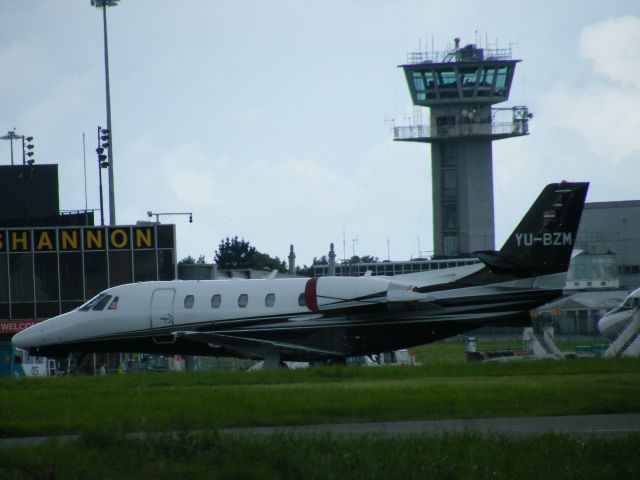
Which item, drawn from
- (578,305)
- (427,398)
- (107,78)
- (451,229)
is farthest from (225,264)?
(427,398)

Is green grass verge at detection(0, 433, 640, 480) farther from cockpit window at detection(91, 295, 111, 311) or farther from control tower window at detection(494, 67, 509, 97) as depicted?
control tower window at detection(494, 67, 509, 97)

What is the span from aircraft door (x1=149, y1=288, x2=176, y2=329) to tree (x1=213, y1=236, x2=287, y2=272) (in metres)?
103

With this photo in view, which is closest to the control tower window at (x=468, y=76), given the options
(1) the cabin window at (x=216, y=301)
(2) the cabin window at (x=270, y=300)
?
(1) the cabin window at (x=216, y=301)

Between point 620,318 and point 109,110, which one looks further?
point 109,110

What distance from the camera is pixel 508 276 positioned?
30969 mm

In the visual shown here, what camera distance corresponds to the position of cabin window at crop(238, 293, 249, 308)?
3244 cm

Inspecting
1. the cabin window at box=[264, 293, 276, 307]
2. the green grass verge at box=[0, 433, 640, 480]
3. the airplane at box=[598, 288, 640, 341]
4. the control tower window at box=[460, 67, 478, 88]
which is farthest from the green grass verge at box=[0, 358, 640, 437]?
the control tower window at box=[460, 67, 478, 88]

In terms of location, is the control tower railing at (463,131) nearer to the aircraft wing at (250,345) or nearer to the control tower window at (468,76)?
the control tower window at (468,76)

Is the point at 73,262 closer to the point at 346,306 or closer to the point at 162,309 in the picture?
the point at 162,309

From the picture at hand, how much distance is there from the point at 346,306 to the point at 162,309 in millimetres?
5601

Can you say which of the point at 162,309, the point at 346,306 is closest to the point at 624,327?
the point at 346,306

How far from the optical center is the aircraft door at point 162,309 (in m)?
33.0

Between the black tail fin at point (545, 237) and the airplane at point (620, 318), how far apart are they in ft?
31.8

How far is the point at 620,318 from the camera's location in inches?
1592
